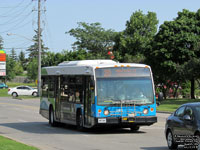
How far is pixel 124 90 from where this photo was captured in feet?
66.1

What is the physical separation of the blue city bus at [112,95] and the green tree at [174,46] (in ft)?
108

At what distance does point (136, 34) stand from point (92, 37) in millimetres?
27957

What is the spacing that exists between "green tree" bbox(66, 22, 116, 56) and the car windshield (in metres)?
87.6

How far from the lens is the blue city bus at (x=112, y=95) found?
19.8 metres

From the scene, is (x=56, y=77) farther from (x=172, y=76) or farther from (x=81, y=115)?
(x=172, y=76)

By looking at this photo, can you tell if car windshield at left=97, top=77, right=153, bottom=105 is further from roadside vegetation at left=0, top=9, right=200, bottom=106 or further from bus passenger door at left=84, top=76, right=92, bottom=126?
roadside vegetation at left=0, top=9, right=200, bottom=106

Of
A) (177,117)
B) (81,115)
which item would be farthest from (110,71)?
(177,117)

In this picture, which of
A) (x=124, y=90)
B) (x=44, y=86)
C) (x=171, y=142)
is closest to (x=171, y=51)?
(x=44, y=86)

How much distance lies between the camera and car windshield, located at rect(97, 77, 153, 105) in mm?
19875

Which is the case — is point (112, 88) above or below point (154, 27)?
below

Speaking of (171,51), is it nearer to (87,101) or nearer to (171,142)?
(87,101)

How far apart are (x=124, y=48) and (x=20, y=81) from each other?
8919cm

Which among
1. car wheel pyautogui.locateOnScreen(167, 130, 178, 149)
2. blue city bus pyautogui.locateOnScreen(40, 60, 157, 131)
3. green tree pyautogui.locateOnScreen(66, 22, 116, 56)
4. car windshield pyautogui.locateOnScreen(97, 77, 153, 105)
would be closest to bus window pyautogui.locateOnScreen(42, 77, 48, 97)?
blue city bus pyautogui.locateOnScreen(40, 60, 157, 131)

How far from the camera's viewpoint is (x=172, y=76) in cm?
5447
